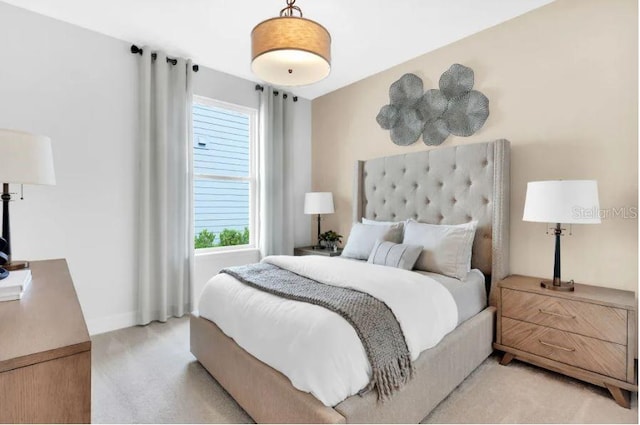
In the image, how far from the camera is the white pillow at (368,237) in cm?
291

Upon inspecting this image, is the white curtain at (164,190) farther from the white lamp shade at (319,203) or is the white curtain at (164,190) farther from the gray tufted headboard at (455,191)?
the gray tufted headboard at (455,191)

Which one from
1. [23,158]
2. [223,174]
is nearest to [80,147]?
[23,158]

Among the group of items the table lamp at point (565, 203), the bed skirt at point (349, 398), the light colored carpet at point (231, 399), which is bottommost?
the light colored carpet at point (231, 399)

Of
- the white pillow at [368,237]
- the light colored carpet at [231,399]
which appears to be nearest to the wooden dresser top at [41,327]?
the light colored carpet at [231,399]

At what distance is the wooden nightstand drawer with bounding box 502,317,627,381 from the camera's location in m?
1.88

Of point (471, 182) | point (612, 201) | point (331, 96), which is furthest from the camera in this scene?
point (331, 96)

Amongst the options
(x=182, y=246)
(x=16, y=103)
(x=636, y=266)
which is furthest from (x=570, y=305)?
(x=16, y=103)

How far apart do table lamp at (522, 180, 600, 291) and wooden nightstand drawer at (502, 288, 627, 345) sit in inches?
5.7

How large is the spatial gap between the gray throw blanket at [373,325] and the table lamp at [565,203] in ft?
4.19

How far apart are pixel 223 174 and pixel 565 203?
322 cm

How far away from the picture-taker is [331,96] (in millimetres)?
4238

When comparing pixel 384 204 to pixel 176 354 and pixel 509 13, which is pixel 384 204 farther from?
pixel 176 354

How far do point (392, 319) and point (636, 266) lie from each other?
178cm

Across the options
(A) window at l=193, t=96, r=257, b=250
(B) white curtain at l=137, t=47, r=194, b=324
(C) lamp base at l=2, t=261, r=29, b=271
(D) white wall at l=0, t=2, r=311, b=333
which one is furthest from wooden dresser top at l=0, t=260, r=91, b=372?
(A) window at l=193, t=96, r=257, b=250
